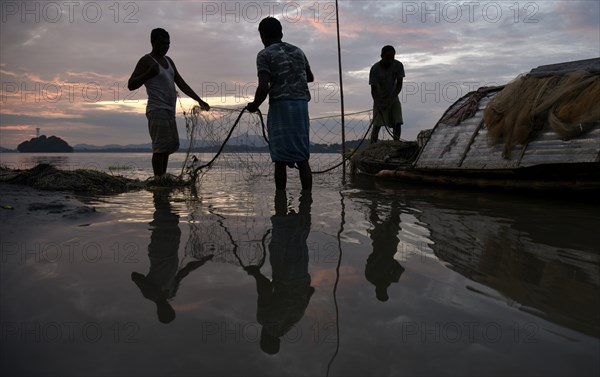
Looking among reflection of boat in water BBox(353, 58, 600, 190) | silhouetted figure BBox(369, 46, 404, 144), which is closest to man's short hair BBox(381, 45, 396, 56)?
silhouetted figure BBox(369, 46, 404, 144)

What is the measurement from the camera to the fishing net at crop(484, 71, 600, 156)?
169 inches

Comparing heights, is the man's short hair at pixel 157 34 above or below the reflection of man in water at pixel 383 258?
above

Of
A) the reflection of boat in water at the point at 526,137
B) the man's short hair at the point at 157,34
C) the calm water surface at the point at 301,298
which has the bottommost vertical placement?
the calm water surface at the point at 301,298

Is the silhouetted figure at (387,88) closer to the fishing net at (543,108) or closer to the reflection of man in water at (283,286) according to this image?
the fishing net at (543,108)

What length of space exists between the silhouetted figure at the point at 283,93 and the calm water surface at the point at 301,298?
1717 mm

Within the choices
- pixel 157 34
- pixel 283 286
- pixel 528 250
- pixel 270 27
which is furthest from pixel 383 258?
pixel 157 34

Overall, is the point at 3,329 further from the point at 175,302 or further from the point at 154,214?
the point at 154,214

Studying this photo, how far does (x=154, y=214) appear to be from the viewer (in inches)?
131

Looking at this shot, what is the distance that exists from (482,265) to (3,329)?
198cm

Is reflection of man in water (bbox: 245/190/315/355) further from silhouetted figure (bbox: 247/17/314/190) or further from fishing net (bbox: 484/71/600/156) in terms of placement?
fishing net (bbox: 484/71/600/156)

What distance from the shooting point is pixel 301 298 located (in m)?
1.54

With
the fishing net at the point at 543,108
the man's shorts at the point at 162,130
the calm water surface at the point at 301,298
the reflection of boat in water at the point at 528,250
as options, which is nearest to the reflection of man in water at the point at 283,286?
the calm water surface at the point at 301,298

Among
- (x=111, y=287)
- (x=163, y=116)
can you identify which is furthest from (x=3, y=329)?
(x=163, y=116)

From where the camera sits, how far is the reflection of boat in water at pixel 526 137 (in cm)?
419
